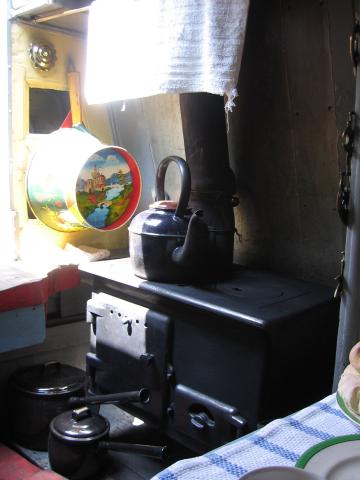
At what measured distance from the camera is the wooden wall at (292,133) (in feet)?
5.51

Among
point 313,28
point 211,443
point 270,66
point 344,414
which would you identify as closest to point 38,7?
point 270,66

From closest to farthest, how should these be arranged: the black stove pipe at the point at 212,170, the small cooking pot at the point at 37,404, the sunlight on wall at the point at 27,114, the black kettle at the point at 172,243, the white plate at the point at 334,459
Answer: the white plate at the point at 334,459 → the black kettle at the point at 172,243 → the black stove pipe at the point at 212,170 → the small cooking pot at the point at 37,404 → the sunlight on wall at the point at 27,114

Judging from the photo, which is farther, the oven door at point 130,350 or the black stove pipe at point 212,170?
the black stove pipe at point 212,170

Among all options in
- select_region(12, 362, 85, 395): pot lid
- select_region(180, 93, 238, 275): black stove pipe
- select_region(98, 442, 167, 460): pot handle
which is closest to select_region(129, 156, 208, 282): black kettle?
select_region(180, 93, 238, 275): black stove pipe

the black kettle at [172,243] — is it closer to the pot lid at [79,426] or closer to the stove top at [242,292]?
the stove top at [242,292]

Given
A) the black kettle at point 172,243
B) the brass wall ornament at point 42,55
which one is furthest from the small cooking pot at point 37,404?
the brass wall ornament at point 42,55

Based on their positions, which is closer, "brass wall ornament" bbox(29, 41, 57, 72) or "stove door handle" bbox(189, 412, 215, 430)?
"stove door handle" bbox(189, 412, 215, 430)

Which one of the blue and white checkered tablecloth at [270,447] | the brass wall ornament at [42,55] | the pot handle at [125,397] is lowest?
the pot handle at [125,397]

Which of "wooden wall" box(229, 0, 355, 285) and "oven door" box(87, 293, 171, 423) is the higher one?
"wooden wall" box(229, 0, 355, 285)

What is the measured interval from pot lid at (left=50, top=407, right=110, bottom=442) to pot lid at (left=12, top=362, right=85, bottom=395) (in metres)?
0.14

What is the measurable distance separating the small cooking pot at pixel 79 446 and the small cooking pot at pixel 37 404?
16cm

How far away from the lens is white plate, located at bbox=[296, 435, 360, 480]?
664 millimetres

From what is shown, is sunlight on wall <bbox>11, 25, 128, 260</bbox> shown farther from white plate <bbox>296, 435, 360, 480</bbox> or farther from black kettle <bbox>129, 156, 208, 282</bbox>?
white plate <bbox>296, 435, 360, 480</bbox>

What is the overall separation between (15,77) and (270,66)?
115cm
